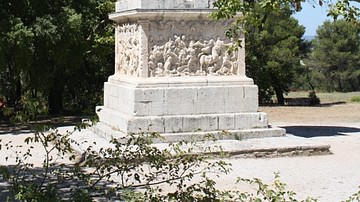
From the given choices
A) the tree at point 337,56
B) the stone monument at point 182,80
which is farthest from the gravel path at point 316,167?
the tree at point 337,56

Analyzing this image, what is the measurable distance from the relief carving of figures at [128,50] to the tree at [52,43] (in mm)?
1772

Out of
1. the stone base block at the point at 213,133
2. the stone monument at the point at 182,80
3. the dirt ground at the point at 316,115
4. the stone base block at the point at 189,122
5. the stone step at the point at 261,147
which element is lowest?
the dirt ground at the point at 316,115

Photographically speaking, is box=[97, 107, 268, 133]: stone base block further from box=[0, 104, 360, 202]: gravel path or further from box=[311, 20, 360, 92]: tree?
box=[311, 20, 360, 92]: tree

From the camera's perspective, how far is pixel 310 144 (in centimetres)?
983

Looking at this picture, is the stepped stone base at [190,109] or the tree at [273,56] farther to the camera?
the tree at [273,56]

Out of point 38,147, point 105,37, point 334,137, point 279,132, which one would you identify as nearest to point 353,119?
point 334,137

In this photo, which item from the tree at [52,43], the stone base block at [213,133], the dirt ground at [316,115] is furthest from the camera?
the dirt ground at [316,115]

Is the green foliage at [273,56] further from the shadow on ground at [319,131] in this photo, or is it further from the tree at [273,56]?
the shadow on ground at [319,131]

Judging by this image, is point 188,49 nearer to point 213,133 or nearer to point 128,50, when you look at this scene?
point 128,50

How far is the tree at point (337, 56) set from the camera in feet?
122

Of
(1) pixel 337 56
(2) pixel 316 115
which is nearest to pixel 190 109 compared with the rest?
(2) pixel 316 115

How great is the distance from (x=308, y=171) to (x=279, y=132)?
90.4 inches

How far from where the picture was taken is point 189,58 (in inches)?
421

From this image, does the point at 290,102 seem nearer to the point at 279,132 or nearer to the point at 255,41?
the point at 255,41
